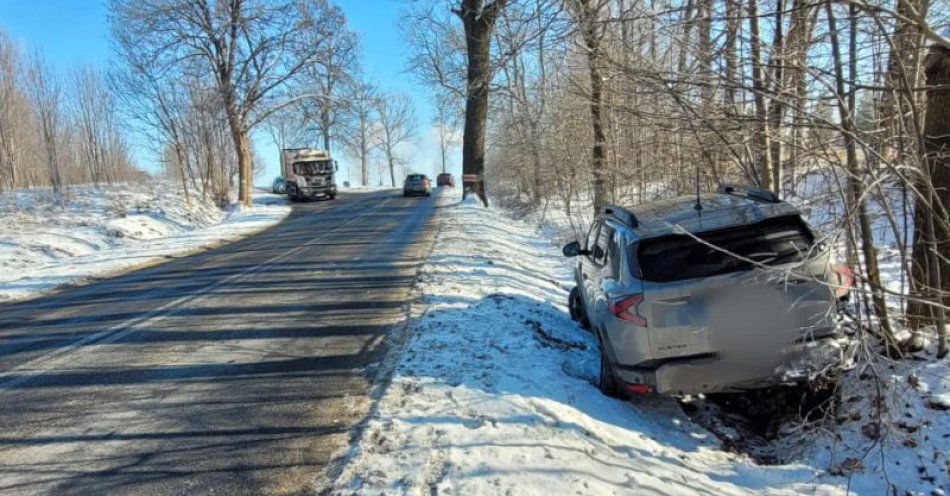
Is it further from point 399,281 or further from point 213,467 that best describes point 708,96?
point 399,281

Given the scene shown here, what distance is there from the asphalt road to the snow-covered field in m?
0.50

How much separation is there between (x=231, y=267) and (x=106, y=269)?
9.39ft

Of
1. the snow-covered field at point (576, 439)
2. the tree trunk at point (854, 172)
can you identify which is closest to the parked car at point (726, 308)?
the snow-covered field at point (576, 439)

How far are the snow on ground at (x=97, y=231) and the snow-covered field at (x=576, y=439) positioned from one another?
8.64 meters

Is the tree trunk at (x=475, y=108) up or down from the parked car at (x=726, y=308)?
up

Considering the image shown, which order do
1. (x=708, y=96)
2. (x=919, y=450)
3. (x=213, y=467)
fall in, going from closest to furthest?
(x=213, y=467) < (x=919, y=450) < (x=708, y=96)

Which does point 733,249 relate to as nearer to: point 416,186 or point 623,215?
point 623,215

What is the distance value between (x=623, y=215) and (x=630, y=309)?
51.8 inches

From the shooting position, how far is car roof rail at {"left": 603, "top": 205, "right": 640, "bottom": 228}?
515cm

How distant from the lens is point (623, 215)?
18.4 feet

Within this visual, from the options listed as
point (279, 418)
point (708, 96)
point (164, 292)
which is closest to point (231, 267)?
point (164, 292)

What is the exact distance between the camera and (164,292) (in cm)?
956

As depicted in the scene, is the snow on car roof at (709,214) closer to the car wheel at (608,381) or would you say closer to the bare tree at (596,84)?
the car wheel at (608,381)

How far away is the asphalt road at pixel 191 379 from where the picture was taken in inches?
151
